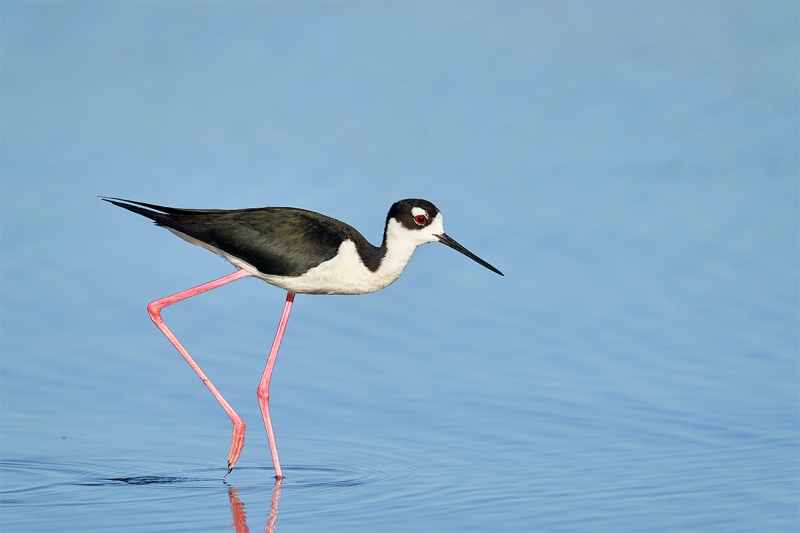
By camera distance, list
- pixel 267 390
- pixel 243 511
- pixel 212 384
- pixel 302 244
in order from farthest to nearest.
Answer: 1. pixel 267 390
2. pixel 212 384
3. pixel 302 244
4. pixel 243 511

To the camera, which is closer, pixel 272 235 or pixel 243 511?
pixel 243 511

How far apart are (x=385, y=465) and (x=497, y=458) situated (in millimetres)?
664

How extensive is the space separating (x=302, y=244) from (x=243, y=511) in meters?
1.88

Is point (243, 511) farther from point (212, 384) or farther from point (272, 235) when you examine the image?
point (272, 235)

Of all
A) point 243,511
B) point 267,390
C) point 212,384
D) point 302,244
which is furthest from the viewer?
point 267,390

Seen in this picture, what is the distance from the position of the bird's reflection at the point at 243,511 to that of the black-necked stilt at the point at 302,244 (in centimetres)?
62

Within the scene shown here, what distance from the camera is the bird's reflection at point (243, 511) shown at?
7.17 metres

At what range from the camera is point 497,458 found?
838 centimetres

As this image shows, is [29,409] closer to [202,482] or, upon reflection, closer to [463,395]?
[202,482]

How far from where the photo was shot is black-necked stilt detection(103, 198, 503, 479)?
28.6ft

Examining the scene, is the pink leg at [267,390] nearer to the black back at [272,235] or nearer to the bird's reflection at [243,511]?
the bird's reflection at [243,511]

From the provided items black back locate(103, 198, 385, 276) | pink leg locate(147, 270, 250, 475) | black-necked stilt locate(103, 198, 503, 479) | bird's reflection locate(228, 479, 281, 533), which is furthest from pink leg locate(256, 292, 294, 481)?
black back locate(103, 198, 385, 276)

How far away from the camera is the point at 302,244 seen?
8727mm

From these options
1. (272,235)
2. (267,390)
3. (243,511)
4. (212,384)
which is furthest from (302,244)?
(243,511)
